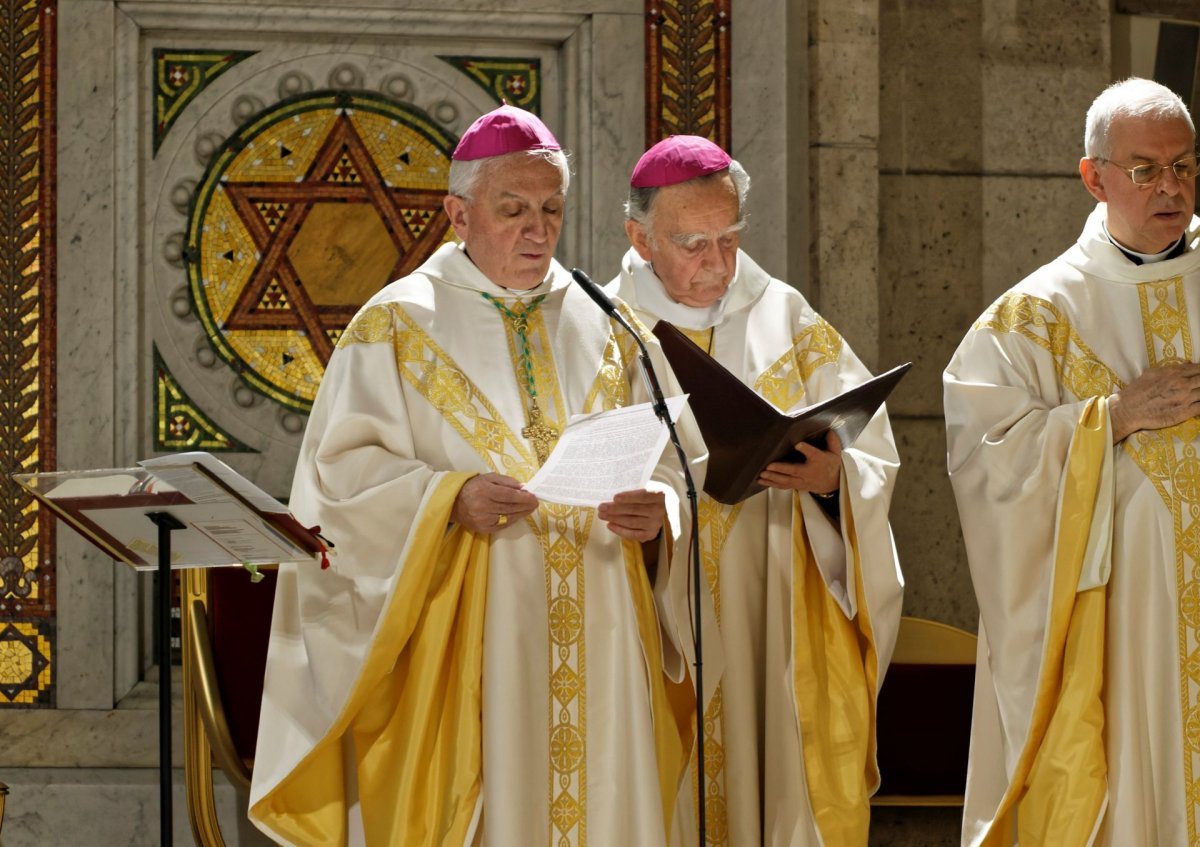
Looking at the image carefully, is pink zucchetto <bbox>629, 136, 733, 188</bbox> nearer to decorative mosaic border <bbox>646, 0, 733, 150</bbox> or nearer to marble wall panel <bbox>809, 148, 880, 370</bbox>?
marble wall panel <bbox>809, 148, 880, 370</bbox>

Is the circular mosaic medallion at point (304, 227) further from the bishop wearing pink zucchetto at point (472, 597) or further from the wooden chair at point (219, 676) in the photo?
the bishop wearing pink zucchetto at point (472, 597)

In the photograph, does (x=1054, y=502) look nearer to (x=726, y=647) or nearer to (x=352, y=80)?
(x=726, y=647)

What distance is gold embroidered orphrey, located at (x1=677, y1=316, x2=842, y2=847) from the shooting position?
454 cm

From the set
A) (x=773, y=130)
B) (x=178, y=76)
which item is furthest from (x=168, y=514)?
(x=773, y=130)

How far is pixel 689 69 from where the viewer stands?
635 cm

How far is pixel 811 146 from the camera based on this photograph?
20.1ft

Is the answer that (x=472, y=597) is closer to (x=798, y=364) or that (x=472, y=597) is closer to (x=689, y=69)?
(x=798, y=364)

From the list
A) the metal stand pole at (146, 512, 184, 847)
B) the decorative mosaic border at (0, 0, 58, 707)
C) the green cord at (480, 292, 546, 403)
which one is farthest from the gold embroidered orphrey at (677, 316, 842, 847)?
the decorative mosaic border at (0, 0, 58, 707)

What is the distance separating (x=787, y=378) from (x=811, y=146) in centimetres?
162

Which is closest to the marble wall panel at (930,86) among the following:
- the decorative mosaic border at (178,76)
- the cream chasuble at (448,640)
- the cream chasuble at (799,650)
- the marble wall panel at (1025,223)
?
the marble wall panel at (1025,223)

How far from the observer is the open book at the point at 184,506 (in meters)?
3.69

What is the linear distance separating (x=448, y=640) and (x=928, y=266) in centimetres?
293

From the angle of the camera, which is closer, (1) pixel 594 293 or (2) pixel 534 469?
(1) pixel 594 293

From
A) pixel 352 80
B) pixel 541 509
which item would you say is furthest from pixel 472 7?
pixel 541 509
